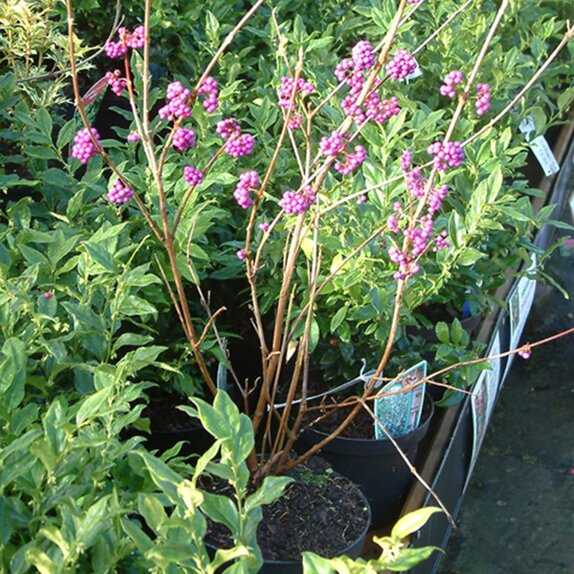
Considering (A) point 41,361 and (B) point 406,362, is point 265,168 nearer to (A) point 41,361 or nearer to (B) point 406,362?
(B) point 406,362

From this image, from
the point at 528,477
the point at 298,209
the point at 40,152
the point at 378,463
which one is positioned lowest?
the point at 528,477

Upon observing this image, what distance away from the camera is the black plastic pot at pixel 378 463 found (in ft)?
6.79

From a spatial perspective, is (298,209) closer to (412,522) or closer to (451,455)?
(412,522)

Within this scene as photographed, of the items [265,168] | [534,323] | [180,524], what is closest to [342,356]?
[265,168]

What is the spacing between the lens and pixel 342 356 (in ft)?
6.97

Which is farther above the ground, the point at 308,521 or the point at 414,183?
the point at 414,183

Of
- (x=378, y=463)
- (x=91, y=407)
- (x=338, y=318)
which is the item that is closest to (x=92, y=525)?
(x=91, y=407)

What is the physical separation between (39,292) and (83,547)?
0.64 metres

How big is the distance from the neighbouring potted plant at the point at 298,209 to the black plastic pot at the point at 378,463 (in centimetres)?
7

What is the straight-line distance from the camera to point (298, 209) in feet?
4.42

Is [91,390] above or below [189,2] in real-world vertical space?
below

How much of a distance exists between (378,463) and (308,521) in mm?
364

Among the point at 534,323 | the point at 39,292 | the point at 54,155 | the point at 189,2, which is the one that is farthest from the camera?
the point at 534,323

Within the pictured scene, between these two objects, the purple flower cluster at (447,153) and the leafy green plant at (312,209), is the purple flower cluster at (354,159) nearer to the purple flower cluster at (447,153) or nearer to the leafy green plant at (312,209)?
the leafy green plant at (312,209)
